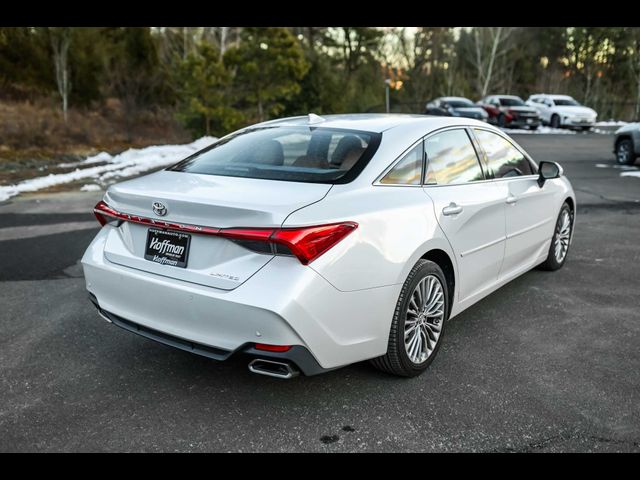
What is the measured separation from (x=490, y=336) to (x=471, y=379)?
750mm

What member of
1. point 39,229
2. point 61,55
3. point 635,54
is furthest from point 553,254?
point 635,54

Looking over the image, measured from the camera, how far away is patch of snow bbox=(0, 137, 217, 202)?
1125cm

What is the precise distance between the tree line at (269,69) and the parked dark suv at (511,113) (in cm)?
758

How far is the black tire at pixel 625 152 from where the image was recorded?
14.7m

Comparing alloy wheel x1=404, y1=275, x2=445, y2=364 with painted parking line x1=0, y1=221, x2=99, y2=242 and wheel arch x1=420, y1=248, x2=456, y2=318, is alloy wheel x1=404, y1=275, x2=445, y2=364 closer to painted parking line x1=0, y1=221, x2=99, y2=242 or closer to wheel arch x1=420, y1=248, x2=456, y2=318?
wheel arch x1=420, y1=248, x2=456, y2=318

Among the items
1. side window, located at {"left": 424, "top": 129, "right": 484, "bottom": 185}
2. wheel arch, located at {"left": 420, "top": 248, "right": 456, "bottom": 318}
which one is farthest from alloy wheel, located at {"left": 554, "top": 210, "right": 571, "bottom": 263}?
wheel arch, located at {"left": 420, "top": 248, "right": 456, "bottom": 318}

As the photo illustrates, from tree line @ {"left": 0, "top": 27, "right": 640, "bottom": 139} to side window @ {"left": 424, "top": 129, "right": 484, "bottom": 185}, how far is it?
1817 centimetres

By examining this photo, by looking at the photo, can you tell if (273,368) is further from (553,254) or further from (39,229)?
(39,229)

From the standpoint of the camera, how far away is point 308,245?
2752mm

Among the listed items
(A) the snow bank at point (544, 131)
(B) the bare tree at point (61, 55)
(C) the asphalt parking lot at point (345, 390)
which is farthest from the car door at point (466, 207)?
(A) the snow bank at point (544, 131)

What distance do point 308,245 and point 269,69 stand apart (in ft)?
69.5

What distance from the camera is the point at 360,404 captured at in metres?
3.23

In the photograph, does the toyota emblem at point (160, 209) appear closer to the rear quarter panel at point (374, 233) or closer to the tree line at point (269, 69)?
the rear quarter panel at point (374, 233)
